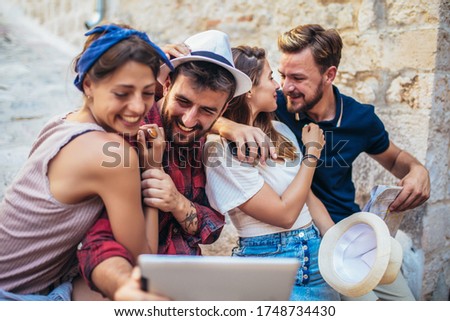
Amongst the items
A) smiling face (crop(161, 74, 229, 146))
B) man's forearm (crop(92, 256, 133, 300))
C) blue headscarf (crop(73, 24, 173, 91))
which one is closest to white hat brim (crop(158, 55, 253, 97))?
smiling face (crop(161, 74, 229, 146))

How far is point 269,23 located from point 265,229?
67.5 inches

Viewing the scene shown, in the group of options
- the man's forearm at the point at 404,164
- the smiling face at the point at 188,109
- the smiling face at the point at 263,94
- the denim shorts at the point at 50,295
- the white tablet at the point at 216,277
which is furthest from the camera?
the man's forearm at the point at 404,164

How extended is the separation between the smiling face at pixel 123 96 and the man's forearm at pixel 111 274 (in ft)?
1.30

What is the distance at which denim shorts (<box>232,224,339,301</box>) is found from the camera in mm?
1974

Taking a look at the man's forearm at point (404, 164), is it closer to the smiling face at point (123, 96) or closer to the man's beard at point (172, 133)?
the man's beard at point (172, 133)

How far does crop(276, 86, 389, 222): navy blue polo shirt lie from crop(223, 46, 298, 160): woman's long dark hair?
20 centimetres

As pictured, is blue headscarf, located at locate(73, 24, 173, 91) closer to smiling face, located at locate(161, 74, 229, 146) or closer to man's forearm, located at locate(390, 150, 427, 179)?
smiling face, located at locate(161, 74, 229, 146)

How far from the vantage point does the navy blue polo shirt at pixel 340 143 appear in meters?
2.34

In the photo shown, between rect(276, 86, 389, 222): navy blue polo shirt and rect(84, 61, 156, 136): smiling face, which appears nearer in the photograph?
rect(84, 61, 156, 136): smiling face

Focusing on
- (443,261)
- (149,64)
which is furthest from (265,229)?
(443,261)

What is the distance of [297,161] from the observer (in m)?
2.11

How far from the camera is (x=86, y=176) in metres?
1.40

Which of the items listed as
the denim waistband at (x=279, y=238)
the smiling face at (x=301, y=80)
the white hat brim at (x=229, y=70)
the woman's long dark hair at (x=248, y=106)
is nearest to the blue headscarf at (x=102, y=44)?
the white hat brim at (x=229, y=70)
